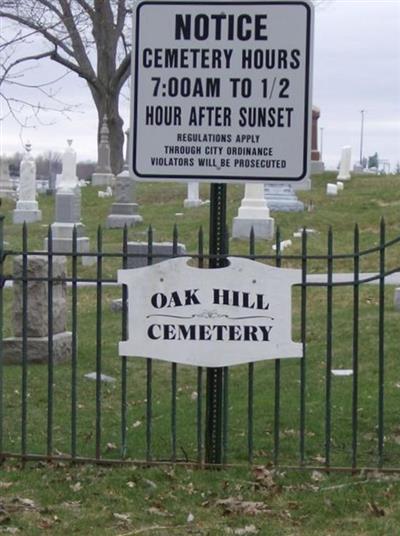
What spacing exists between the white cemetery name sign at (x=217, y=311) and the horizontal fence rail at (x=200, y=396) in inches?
3.5

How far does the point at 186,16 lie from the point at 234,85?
0.49m

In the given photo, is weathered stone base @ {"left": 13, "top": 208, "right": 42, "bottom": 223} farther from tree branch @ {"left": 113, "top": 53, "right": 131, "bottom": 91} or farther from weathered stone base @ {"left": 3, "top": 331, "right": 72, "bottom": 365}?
weathered stone base @ {"left": 3, "top": 331, "right": 72, "bottom": 365}

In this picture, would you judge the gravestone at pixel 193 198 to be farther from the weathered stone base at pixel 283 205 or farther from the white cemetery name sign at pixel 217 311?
the white cemetery name sign at pixel 217 311

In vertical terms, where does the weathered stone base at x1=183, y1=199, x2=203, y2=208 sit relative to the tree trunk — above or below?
below

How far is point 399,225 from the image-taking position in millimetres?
22125

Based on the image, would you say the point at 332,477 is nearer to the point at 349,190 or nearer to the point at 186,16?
the point at 186,16

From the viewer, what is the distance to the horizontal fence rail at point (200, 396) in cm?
626

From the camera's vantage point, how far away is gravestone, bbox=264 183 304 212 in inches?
956

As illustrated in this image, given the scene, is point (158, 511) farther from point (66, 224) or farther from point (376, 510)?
point (66, 224)

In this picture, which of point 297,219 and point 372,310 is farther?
point 297,219

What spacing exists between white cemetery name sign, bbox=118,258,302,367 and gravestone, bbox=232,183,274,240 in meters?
14.4

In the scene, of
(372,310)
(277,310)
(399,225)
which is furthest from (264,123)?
(399,225)

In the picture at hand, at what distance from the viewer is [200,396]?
6.14 meters

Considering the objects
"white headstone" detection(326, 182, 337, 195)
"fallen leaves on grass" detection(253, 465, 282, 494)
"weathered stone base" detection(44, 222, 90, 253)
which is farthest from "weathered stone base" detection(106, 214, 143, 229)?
"fallen leaves on grass" detection(253, 465, 282, 494)
